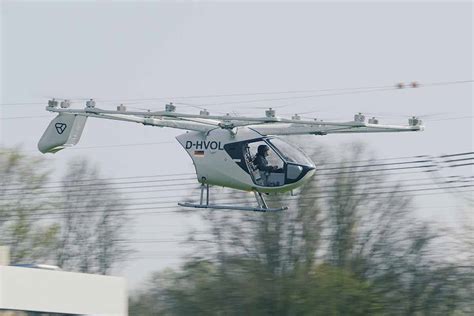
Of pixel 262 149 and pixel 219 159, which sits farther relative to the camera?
pixel 219 159

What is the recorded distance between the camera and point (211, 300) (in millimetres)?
48719

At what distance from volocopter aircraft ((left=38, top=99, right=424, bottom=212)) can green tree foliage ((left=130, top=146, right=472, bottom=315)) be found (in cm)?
1789

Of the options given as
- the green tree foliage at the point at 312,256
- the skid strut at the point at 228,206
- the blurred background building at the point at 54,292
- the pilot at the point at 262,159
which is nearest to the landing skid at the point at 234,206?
the skid strut at the point at 228,206

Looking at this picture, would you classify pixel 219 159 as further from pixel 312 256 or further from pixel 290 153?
pixel 312 256

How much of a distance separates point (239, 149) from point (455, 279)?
19.1 meters

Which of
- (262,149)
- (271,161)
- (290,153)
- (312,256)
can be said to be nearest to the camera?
(290,153)

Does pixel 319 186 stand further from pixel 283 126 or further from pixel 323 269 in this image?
pixel 283 126

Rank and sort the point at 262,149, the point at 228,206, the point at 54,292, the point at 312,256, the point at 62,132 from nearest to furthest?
the point at 228,206, the point at 54,292, the point at 262,149, the point at 62,132, the point at 312,256

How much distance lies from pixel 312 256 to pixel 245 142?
2012 centimetres

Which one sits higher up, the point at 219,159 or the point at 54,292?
the point at 219,159

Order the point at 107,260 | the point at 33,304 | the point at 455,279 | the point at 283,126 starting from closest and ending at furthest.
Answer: the point at 33,304
the point at 283,126
the point at 455,279
the point at 107,260

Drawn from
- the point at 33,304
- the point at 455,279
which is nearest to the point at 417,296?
the point at 455,279

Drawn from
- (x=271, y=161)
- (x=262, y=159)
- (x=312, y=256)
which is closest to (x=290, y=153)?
→ (x=271, y=161)

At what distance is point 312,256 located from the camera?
4912 centimetres
